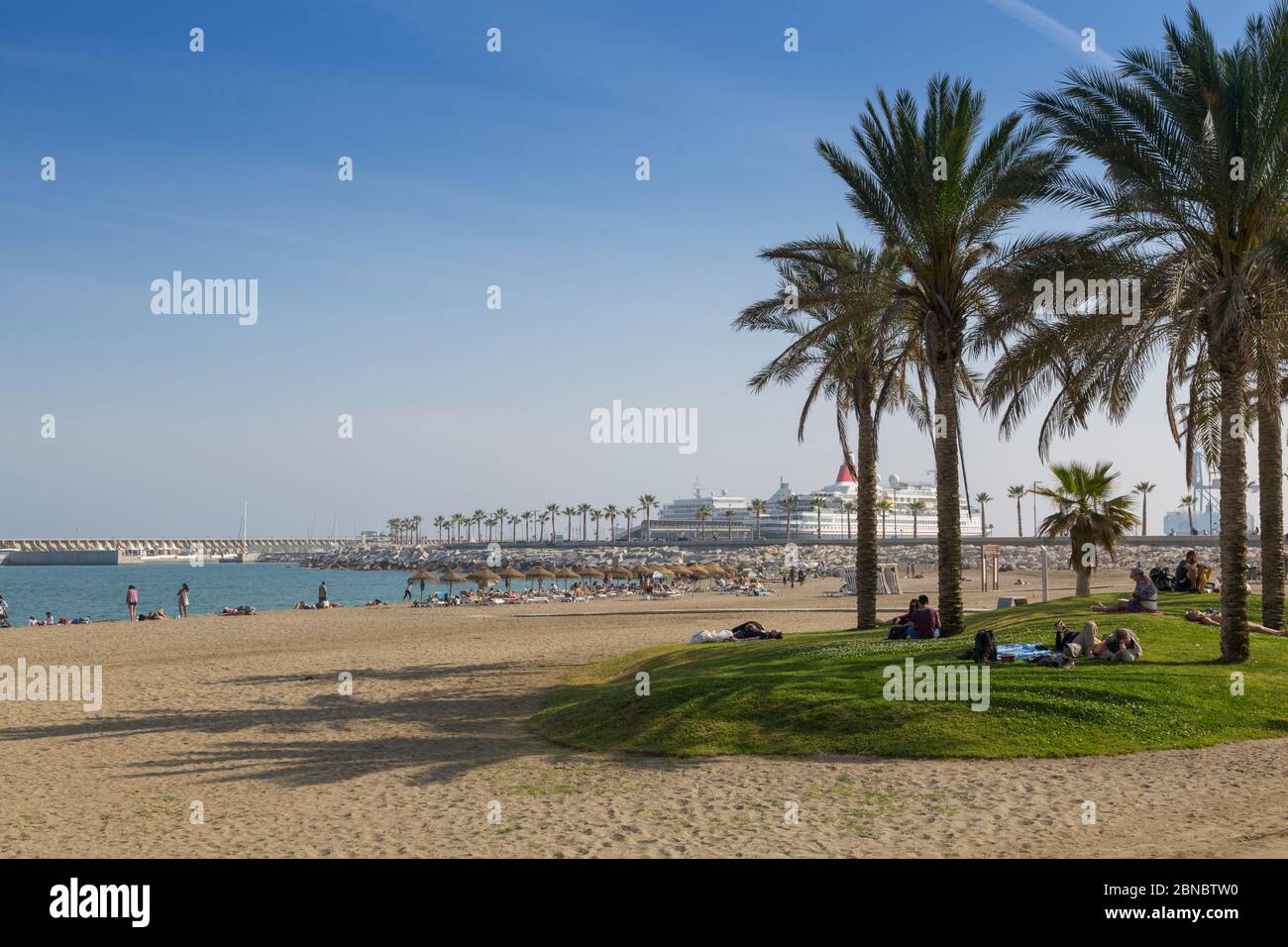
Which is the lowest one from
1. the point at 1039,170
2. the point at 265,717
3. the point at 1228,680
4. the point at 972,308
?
the point at 265,717

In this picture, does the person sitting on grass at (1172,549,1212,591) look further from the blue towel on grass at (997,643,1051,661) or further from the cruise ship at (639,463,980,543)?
the cruise ship at (639,463,980,543)

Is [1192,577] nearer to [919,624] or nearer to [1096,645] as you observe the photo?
[919,624]

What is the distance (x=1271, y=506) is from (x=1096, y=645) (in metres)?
5.51

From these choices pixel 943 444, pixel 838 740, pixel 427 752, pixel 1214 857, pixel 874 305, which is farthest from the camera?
pixel 874 305

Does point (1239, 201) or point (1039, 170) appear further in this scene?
point (1039, 170)

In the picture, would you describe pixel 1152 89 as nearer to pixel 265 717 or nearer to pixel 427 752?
pixel 427 752

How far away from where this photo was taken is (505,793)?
9945 millimetres

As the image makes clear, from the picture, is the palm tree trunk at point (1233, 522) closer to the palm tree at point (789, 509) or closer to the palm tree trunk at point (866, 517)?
the palm tree trunk at point (866, 517)

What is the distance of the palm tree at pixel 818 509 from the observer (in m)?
139

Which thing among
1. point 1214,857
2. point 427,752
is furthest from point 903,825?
point 427,752

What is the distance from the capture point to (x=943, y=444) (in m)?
17.1

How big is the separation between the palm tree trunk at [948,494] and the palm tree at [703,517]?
145519 mm

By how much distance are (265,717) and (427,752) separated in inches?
189
